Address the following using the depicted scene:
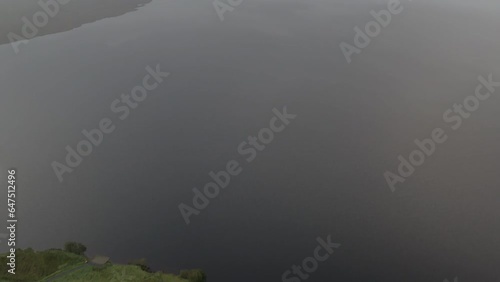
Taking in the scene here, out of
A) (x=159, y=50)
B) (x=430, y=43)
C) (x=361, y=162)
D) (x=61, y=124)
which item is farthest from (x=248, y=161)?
(x=430, y=43)

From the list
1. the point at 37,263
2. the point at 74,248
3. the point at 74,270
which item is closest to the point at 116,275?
the point at 74,270

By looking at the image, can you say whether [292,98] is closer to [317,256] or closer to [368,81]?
[368,81]

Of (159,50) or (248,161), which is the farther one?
(159,50)

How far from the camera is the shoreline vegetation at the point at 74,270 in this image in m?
42.9

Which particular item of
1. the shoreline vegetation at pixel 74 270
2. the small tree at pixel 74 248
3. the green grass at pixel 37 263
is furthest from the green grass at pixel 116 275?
the small tree at pixel 74 248

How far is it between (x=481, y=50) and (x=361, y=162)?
71861 mm

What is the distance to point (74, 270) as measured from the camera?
4431 cm

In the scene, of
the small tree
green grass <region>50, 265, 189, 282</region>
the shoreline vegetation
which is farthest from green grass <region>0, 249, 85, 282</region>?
green grass <region>50, 265, 189, 282</region>

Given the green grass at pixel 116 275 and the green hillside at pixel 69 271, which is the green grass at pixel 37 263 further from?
the green grass at pixel 116 275

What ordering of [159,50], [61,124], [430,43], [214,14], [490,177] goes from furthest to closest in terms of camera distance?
[214,14] → [430,43] → [159,50] → [61,124] → [490,177]

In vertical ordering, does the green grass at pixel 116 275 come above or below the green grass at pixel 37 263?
below

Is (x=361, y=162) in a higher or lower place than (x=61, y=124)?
lower

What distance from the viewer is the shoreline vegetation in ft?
141

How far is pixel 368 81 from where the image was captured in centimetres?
9669
